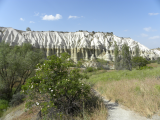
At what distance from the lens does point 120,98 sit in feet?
20.2

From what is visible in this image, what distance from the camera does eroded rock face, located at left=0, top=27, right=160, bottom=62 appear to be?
53531mm

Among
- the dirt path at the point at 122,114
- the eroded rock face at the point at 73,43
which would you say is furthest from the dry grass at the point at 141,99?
the eroded rock face at the point at 73,43

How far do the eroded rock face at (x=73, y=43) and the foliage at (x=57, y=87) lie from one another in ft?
166

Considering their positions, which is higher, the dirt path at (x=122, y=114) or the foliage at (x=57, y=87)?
the foliage at (x=57, y=87)

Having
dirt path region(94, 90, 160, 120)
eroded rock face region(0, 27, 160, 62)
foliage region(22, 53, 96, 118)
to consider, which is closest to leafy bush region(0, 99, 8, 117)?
foliage region(22, 53, 96, 118)

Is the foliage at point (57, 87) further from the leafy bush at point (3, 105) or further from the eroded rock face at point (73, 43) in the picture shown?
the eroded rock face at point (73, 43)

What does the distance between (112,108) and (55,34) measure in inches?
2431

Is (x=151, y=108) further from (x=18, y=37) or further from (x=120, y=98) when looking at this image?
(x=18, y=37)

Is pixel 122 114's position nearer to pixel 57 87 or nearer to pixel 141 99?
pixel 141 99

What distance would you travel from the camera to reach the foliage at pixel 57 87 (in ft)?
15.6

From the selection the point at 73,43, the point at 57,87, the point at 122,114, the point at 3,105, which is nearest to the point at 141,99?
the point at 122,114

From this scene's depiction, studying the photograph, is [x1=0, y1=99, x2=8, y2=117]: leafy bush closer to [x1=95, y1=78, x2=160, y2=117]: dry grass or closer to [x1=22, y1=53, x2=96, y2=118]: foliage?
[x1=22, y1=53, x2=96, y2=118]: foliage

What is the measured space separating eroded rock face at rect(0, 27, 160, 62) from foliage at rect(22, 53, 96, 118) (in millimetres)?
50592

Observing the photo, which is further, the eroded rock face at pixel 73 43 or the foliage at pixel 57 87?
the eroded rock face at pixel 73 43
